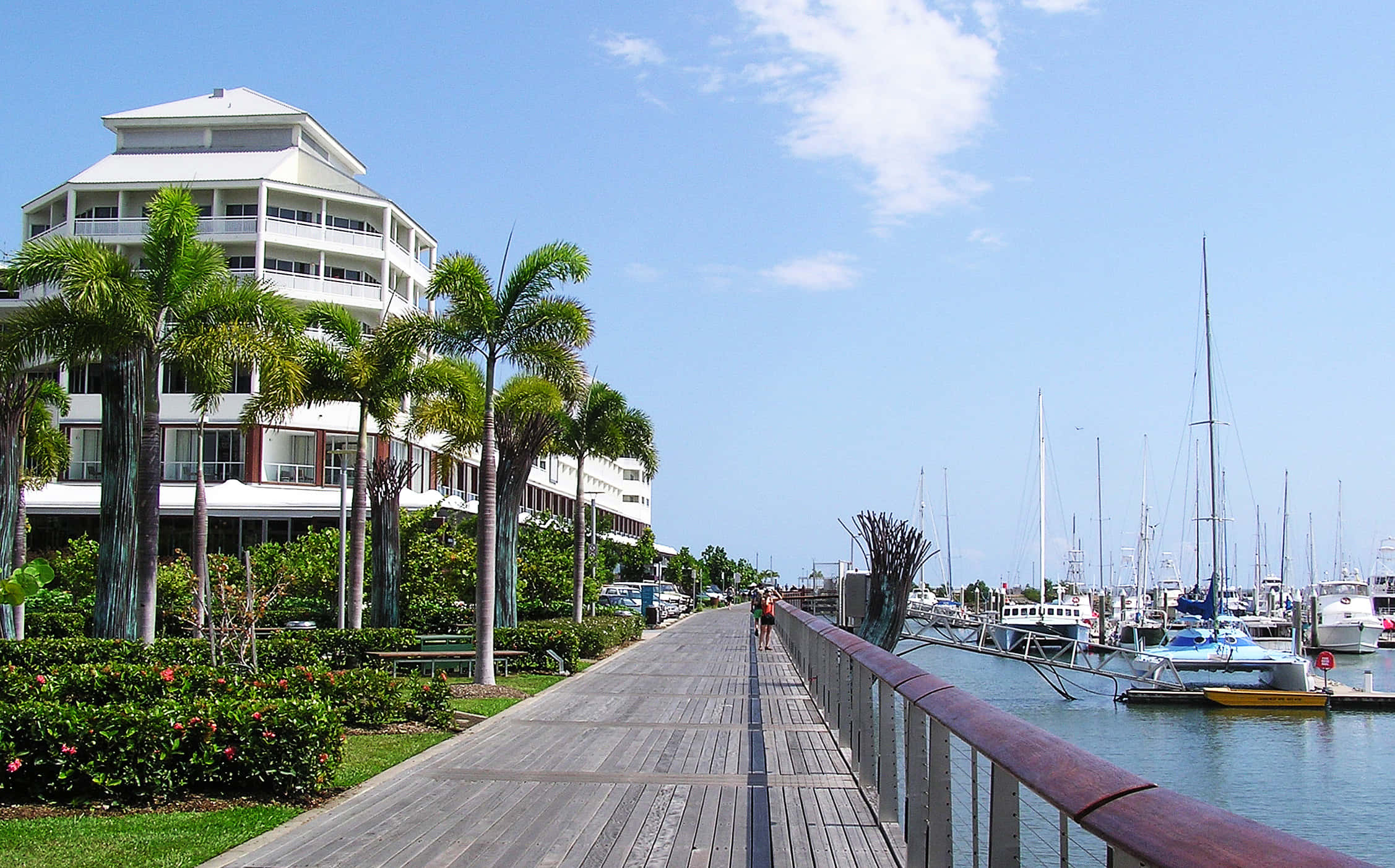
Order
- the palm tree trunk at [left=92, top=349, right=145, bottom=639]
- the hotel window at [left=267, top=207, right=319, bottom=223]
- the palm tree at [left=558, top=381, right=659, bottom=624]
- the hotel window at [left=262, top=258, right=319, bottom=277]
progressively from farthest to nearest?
1. the hotel window at [left=267, top=207, right=319, bottom=223]
2. the hotel window at [left=262, top=258, right=319, bottom=277]
3. the palm tree at [left=558, top=381, right=659, bottom=624]
4. the palm tree trunk at [left=92, top=349, right=145, bottom=639]

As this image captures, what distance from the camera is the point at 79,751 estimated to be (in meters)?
8.95

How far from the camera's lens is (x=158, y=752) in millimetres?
9000

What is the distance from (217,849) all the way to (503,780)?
116 inches

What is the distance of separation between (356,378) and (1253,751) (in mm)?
22793

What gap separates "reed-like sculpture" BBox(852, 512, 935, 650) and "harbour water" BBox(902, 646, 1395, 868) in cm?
363

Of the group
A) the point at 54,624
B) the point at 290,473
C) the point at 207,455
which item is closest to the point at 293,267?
the point at 207,455

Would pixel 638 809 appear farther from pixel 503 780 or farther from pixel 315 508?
pixel 315 508

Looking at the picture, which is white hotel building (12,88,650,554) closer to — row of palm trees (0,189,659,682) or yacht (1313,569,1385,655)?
row of palm trees (0,189,659,682)

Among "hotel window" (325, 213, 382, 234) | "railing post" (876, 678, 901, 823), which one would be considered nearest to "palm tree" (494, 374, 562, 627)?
"railing post" (876, 678, 901, 823)

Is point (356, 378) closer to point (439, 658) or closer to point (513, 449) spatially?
point (513, 449)

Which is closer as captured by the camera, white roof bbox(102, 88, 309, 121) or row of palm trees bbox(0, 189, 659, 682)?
row of palm trees bbox(0, 189, 659, 682)

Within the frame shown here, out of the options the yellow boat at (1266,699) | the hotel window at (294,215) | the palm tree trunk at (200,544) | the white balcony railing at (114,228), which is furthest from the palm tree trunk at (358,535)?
the white balcony railing at (114,228)

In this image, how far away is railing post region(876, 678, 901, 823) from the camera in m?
7.97

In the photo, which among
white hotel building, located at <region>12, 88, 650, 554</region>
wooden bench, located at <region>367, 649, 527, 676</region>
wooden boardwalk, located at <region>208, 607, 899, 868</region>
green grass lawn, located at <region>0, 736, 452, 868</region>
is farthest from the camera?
white hotel building, located at <region>12, 88, 650, 554</region>
